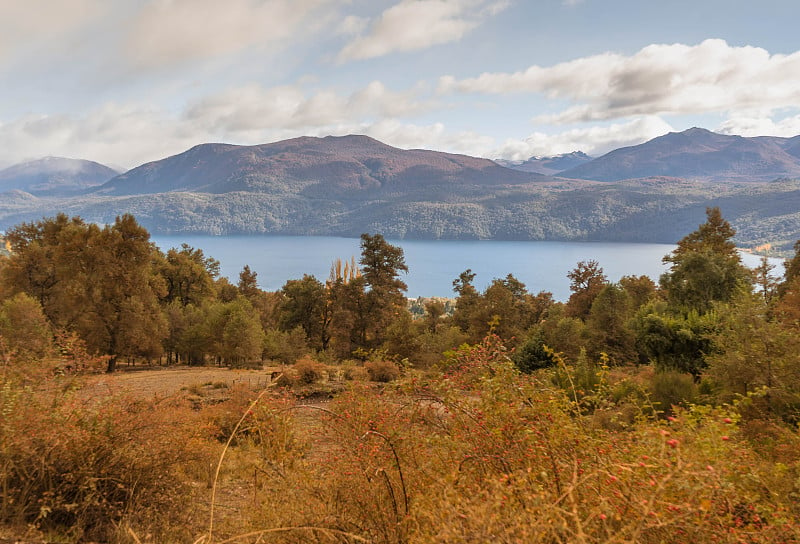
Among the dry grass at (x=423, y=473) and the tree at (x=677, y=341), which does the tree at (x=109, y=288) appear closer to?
the dry grass at (x=423, y=473)

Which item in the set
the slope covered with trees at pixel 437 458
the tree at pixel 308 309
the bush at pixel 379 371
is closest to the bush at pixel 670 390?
the slope covered with trees at pixel 437 458

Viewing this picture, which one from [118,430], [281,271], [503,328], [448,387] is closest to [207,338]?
[503,328]

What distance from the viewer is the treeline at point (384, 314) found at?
278 inches

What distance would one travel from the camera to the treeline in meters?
7.06

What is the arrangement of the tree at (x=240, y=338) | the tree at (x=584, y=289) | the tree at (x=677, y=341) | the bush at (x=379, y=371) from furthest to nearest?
the tree at (x=584, y=289) < the tree at (x=240, y=338) < the bush at (x=379, y=371) < the tree at (x=677, y=341)

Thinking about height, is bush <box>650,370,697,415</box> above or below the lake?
above

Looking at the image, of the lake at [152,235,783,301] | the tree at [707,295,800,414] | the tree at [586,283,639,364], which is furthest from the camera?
the lake at [152,235,783,301]

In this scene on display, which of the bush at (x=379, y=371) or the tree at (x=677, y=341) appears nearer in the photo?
the tree at (x=677, y=341)

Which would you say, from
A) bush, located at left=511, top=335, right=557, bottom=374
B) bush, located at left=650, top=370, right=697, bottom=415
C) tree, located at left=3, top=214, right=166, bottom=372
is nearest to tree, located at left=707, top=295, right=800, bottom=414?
bush, located at left=650, top=370, right=697, bottom=415

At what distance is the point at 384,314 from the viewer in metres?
23.3

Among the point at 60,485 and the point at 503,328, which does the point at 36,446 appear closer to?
the point at 60,485

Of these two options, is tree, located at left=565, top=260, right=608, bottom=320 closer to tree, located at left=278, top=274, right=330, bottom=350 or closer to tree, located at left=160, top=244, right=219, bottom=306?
tree, located at left=278, top=274, right=330, bottom=350

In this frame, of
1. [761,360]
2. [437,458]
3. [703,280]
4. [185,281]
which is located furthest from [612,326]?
[185,281]

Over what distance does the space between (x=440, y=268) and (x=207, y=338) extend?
407 ft
